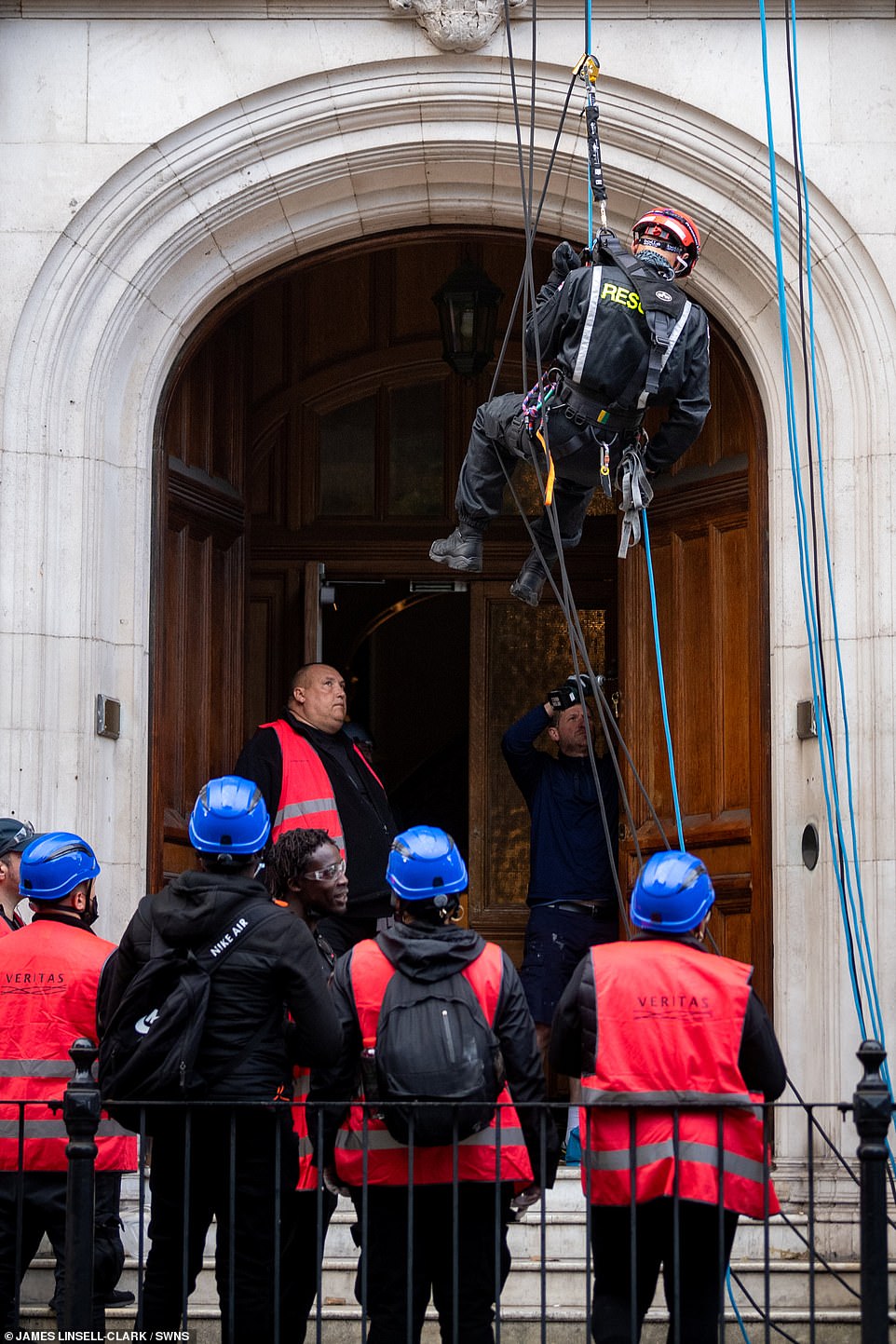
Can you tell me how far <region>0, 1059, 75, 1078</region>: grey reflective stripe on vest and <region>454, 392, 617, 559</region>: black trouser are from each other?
2472mm

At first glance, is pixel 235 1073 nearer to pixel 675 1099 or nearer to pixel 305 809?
pixel 675 1099

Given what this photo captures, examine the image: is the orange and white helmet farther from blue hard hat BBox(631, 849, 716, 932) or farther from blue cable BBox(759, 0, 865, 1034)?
blue hard hat BBox(631, 849, 716, 932)

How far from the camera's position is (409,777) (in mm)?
11891

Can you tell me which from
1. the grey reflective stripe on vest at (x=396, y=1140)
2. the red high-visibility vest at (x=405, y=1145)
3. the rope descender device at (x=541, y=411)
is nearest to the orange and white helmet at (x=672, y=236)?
the rope descender device at (x=541, y=411)

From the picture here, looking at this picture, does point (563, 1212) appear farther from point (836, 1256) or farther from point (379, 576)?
point (379, 576)

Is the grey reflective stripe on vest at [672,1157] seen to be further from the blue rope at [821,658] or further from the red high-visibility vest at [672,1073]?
the blue rope at [821,658]

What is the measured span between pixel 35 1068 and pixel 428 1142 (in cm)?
148

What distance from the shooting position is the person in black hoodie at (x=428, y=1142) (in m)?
5.03

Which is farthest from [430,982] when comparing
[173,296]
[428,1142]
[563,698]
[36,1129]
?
[173,296]

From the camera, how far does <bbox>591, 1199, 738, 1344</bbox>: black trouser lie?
4.96 metres

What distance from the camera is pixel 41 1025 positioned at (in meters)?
5.86

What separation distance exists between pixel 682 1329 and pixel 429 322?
21.0 ft

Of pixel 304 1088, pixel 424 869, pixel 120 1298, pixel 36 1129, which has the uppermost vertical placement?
pixel 424 869

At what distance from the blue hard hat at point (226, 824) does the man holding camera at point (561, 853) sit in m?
3.14
